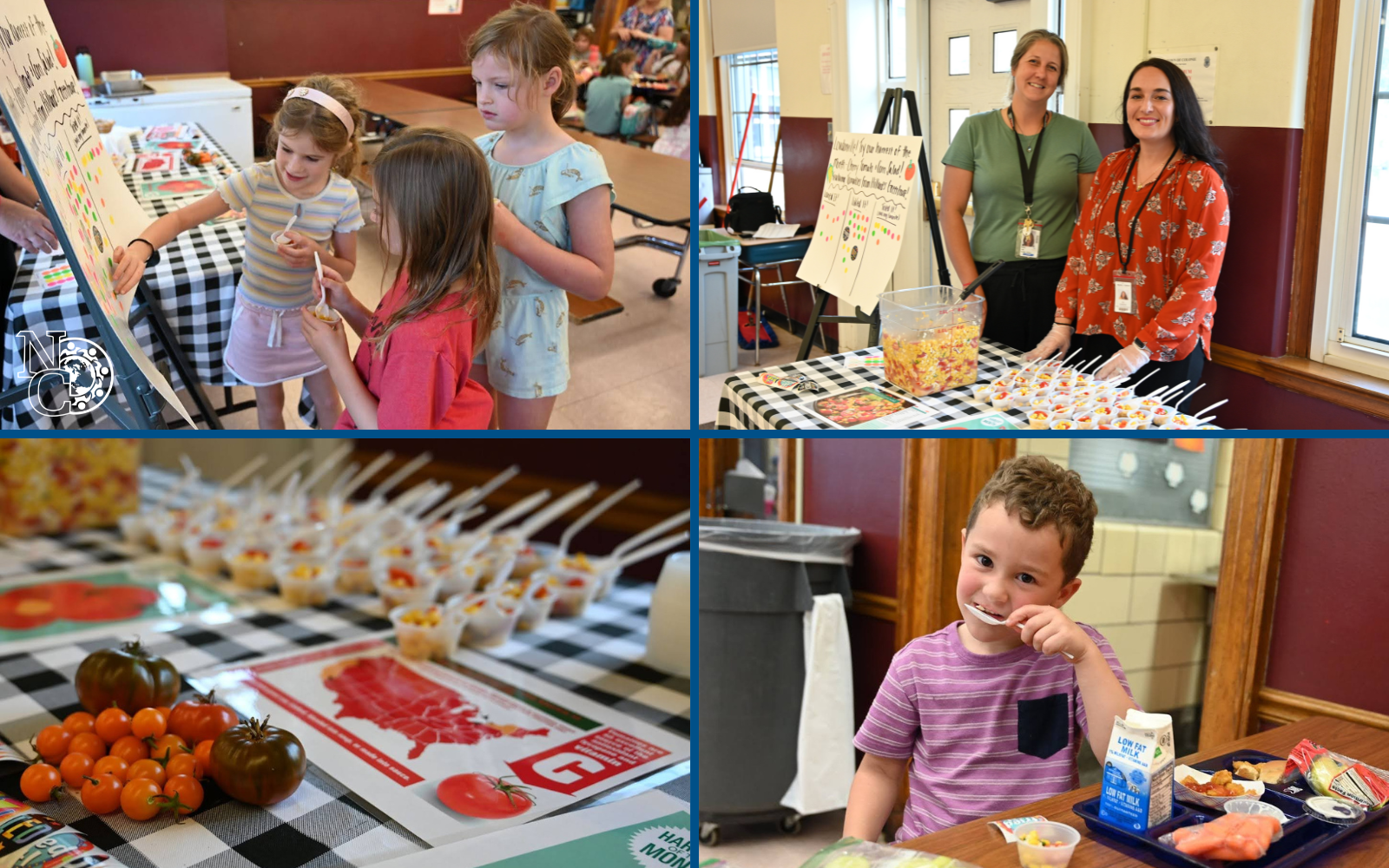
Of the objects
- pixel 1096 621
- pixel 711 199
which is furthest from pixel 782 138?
pixel 1096 621

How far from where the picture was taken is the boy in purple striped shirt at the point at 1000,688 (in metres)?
1.01

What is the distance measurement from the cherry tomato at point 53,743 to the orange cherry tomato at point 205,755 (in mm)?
161

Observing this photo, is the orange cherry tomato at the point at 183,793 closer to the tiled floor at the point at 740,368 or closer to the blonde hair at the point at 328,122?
the blonde hair at the point at 328,122

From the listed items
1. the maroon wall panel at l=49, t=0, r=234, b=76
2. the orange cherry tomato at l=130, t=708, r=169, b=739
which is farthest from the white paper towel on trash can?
the maroon wall panel at l=49, t=0, r=234, b=76

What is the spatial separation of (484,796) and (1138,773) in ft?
2.19

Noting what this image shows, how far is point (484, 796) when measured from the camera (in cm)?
104

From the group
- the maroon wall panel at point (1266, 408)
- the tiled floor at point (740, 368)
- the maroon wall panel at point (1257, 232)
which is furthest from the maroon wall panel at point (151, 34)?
the maroon wall panel at point (1266, 408)

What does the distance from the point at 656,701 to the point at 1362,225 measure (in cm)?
111

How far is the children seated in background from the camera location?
46.1 inches

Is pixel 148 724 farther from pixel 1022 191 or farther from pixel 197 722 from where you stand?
pixel 1022 191

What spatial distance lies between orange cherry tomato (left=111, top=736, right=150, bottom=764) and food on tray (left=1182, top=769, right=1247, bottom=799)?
1139 millimetres

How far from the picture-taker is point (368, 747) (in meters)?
1.13

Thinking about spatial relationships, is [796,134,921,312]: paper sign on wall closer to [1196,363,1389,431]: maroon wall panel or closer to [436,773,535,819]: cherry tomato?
[1196,363,1389,431]: maroon wall panel

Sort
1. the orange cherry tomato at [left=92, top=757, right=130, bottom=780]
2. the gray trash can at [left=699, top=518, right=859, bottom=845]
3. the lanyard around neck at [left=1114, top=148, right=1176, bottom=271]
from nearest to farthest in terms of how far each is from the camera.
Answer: the orange cherry tomato at [left=92, top=757, right=130, bottom=780], the lanyard around neck at [left=1114, top=148, right=1176, bottom=271], the gray trash can at [left=699, top=518, right=859, bottom=845]
